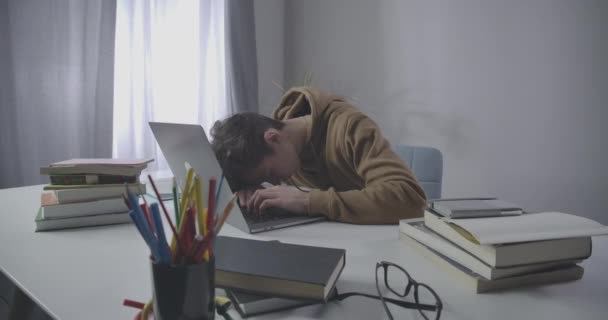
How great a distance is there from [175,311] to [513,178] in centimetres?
211

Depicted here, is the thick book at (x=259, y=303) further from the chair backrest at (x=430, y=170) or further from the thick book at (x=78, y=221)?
the chair backrest at (x=430, y=170)

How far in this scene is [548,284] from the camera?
1.96 feet

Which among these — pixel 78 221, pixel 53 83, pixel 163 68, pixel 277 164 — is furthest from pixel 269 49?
pixel 78 221

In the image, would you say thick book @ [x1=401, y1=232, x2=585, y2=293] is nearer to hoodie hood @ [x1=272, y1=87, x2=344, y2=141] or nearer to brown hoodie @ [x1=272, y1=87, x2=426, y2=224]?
brown hoodie @ [x1=272, y1=87, x2=426, y2=224]

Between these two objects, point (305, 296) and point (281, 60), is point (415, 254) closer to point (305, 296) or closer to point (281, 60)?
point (305, 296)

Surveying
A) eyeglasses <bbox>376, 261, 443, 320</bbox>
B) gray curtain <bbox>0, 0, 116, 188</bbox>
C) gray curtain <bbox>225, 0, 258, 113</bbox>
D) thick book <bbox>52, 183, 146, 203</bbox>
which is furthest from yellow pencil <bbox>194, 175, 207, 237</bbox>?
gray curtain <bbox>225, 0, 258, 113</bbox>

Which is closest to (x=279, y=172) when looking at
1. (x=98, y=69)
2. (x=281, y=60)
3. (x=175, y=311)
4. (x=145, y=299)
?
(x=145, y=299)

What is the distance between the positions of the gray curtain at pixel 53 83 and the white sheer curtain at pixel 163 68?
15 centimetres

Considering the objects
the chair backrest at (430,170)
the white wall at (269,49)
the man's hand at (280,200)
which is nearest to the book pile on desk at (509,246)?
the man's hand at (280,200)

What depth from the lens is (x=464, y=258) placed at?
0.61 meters

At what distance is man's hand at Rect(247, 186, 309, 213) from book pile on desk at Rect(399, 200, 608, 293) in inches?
13.7

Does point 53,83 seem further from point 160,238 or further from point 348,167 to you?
point 160,238

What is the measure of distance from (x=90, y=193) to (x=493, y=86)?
1.99 metres

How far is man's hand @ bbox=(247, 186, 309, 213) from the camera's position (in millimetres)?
959
